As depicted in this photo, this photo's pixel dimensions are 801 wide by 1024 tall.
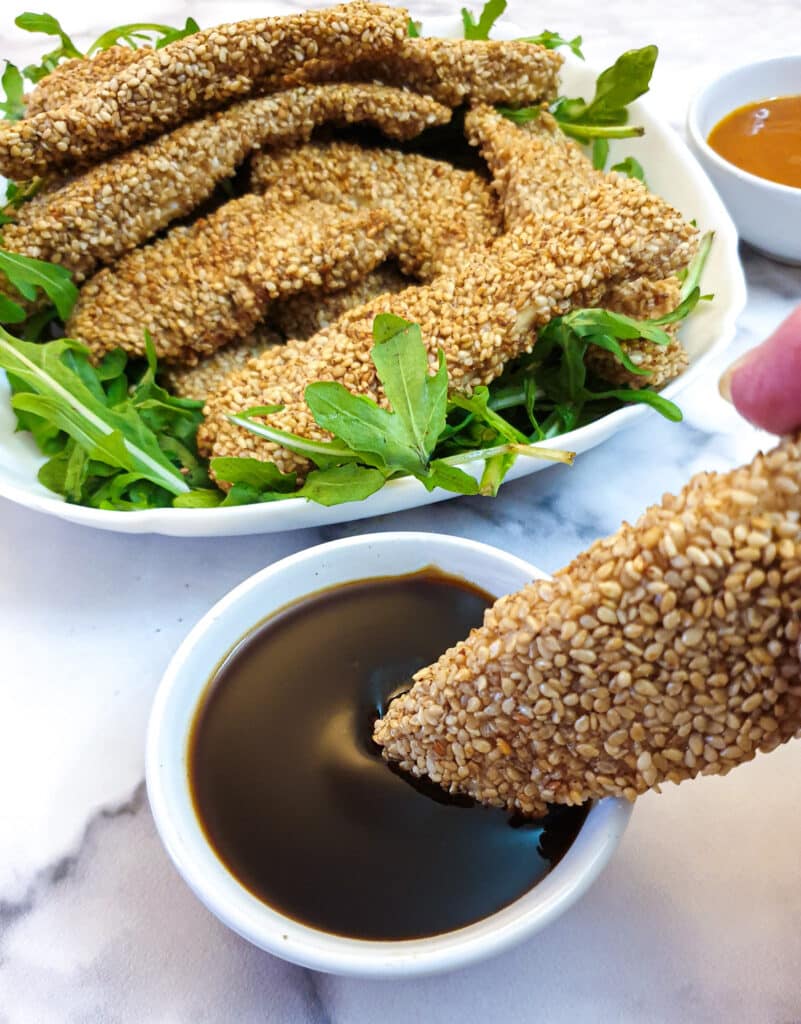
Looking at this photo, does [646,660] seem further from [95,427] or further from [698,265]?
[698,265]

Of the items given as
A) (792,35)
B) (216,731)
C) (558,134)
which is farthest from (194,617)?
(792,35)

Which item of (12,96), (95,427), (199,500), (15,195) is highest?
(12,96)

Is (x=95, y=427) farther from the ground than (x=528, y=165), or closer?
closer

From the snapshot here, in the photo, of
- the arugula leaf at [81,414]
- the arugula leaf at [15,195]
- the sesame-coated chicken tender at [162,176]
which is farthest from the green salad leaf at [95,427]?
the arugula leaf at [15,195]

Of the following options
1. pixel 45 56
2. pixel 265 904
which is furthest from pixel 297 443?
pixel 45 56

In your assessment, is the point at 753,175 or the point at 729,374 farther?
the point at 753,175

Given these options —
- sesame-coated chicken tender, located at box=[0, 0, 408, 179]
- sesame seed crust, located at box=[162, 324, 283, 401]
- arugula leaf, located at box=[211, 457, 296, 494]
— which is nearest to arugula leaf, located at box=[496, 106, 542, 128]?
sesame-coated chicken tender, located at box=[0, 0, 408, 179]

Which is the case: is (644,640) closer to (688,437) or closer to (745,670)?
(745,670)
